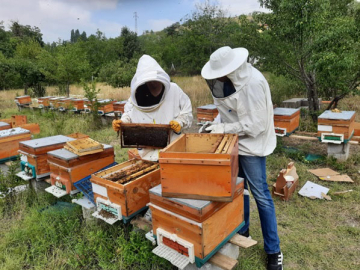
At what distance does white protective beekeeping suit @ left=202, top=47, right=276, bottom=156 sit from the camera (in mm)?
2342

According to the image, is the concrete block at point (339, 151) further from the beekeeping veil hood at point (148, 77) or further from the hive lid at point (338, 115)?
the beekeeping veil hood at point (148, 77)

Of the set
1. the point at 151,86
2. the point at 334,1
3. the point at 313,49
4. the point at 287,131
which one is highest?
the point at 334,1

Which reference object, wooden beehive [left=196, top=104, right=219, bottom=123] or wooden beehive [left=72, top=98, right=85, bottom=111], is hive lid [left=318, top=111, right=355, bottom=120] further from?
wooden beehive [left=72, top=98, right=85, bottom=111]

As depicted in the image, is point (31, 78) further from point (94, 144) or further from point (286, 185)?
point (286, 185)

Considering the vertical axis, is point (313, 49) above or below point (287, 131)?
above

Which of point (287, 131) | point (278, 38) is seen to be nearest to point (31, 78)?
point (278, 38)

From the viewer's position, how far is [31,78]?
1603 cm

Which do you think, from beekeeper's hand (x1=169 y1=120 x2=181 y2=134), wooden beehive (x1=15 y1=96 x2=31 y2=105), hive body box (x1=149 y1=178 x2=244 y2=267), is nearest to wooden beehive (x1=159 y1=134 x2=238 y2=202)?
hive body box (x1=149 y1=178 x2=244 y2=267)

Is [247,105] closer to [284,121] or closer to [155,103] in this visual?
[155,103]

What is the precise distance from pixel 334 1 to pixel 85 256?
1013 cm

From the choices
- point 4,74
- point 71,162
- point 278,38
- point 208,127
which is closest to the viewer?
point 208,127

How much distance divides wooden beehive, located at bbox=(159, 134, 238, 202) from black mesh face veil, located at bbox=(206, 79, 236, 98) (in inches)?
21.0

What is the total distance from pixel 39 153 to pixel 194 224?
9.00ft

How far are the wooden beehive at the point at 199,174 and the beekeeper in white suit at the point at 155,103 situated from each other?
3.18 ft
